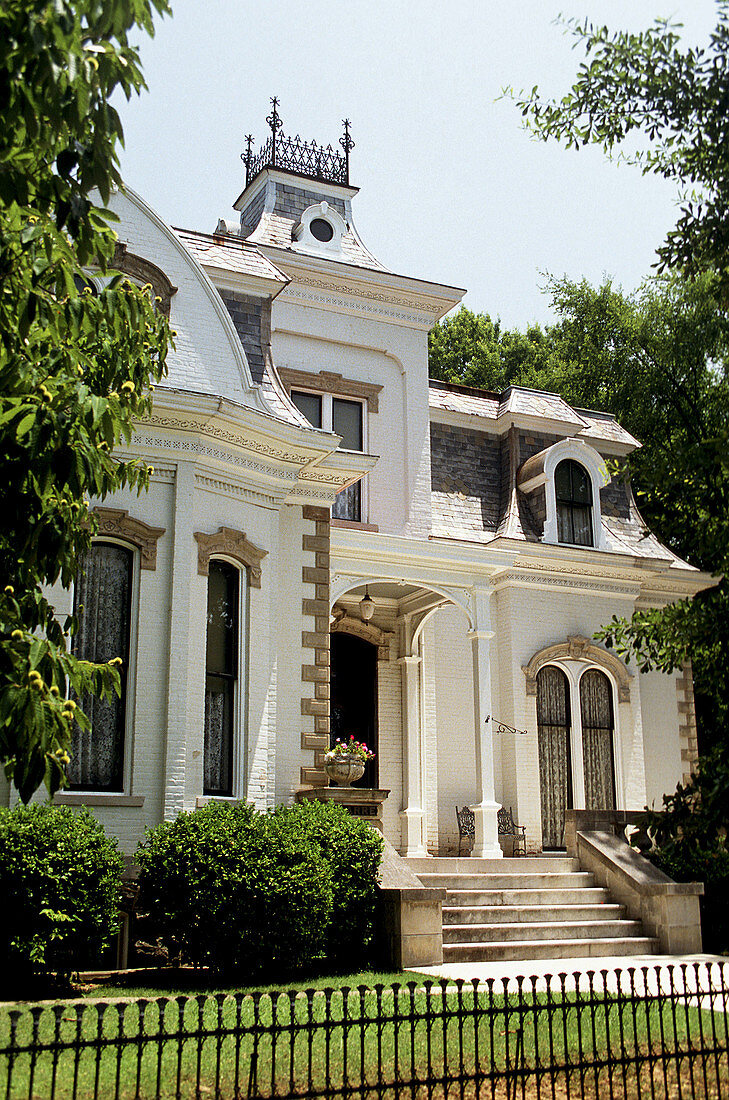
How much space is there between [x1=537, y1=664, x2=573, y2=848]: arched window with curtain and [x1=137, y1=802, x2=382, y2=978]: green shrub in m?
8.04

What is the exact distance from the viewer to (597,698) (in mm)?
19750

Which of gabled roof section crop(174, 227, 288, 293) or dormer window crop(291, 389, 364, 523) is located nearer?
gabled roof section crop(174, 227, 288, 293)

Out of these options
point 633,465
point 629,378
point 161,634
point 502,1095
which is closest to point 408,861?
point 161,634

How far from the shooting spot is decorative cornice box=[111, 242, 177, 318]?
13602 mm

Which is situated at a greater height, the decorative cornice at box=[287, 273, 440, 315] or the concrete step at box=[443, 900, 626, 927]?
the decorative cornice at box=[287, 273, 440, 315]

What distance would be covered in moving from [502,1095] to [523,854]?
37.7 feet

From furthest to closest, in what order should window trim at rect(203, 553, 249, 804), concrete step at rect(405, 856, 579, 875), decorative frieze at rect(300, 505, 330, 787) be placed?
concrete step at rect(405, 856, 579, 875) < decorative frieze at rect(300, 505, 330, 787) < window trim at rect(203, 553, 249, 804)

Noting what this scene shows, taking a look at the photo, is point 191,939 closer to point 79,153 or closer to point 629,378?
point 79,153

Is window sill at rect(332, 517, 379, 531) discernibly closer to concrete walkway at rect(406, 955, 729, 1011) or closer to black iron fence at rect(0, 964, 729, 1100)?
concrete walkway at rect(406, 955, 729, 1011)

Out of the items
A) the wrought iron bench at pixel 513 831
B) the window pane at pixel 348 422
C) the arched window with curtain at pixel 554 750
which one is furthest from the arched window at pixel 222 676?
the arched window with curtain at pixel 554 750

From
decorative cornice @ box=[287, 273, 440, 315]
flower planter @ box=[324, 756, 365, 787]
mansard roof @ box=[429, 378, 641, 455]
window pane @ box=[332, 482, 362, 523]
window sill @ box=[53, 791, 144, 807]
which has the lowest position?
window sill @ box=[53, 791, 144, 807]

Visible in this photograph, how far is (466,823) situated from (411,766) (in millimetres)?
1265

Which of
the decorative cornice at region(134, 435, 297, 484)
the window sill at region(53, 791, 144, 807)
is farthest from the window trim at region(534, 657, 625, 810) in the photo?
Answer: the window sill at region(53, 791, 144, 807)

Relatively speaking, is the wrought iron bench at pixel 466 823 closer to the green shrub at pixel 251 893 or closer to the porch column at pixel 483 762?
the porch column at pixel 483 762
